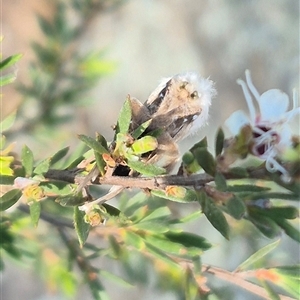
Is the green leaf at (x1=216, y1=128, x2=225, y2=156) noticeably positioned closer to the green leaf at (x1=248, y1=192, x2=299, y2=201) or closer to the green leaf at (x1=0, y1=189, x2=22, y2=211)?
the green leaf at (x1=248, y1=192, x2=299, y2=201)

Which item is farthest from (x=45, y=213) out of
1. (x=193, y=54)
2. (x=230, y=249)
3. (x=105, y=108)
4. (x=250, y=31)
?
(x=250, y=31)

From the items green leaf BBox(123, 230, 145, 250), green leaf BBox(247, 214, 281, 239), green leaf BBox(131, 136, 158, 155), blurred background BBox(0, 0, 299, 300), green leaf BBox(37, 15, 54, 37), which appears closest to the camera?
green leaf BBox(131, 136, 158, 155)

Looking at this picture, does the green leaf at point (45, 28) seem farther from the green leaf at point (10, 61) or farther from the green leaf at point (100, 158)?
the green leaf at point (100, 158)

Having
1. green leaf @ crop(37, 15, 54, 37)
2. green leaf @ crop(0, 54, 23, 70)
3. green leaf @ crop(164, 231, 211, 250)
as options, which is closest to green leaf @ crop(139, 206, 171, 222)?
green leaf @ crop(164, 231, 211, 250)

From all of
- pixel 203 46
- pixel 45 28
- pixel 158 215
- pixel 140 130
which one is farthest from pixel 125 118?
pixel 203 46

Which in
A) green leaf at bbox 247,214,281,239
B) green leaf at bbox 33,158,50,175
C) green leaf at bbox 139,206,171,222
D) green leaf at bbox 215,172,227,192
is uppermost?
green leaf at bbox 215,172,227,192

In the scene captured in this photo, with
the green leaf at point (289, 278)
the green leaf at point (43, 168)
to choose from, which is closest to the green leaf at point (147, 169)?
the green leaf at point (43, 168)
